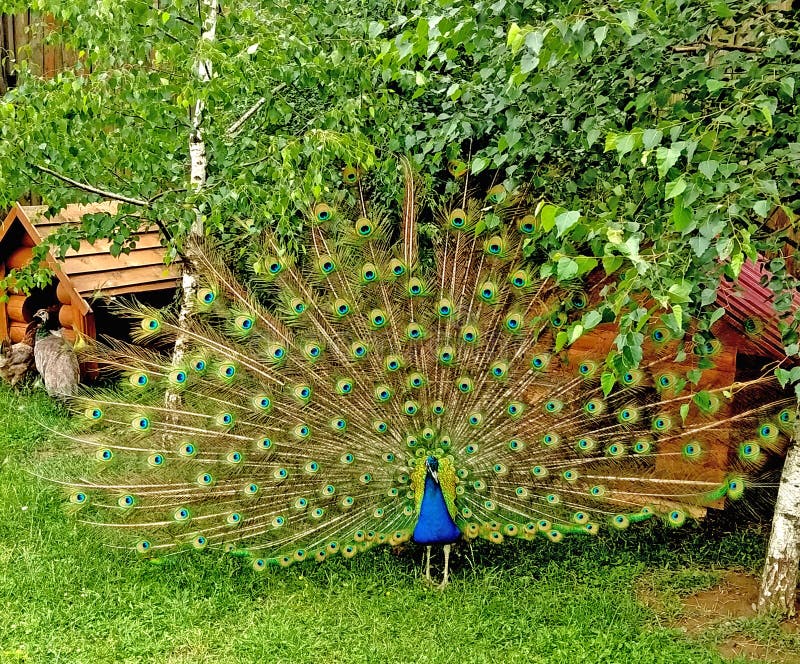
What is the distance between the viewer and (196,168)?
16.0 ft

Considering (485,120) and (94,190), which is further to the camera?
(94,190)

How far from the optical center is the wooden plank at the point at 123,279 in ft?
21.5

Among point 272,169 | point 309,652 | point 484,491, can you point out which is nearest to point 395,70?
point 272,169

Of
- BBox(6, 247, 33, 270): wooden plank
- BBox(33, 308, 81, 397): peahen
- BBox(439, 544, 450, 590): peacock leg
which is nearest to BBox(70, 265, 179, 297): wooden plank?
BBox(33, 308, 81, 397): peahen

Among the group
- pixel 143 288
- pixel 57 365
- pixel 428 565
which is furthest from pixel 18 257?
pixel 428 565

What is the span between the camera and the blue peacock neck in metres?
4.36

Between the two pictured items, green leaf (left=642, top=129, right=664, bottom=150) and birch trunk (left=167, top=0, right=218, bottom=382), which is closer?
green leaf (left=642, top=129, right=664, bottom=150)

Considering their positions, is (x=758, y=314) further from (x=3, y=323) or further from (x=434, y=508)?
(x=3, y=323)

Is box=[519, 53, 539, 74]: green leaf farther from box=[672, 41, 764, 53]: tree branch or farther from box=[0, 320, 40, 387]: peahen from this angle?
box=[0, 320, 40, 387]: peahen

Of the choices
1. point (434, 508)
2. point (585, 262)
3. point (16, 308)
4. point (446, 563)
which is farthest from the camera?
point (16, 308)

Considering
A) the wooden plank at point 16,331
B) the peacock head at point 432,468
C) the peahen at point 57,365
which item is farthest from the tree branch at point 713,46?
the wooden plank at point 16,331

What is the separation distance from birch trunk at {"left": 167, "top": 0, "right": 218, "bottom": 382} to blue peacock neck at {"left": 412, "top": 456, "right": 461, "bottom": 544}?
1.57m

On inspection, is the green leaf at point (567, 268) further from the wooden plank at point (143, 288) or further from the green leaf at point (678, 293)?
the wooden plank at point (143, 288)

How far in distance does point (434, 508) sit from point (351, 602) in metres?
0.74
